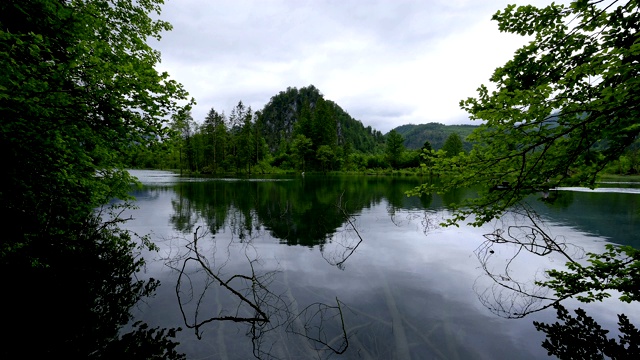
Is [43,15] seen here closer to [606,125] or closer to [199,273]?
[199,273]

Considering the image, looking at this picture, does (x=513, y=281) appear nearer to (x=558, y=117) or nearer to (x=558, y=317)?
(x=558, y=317)

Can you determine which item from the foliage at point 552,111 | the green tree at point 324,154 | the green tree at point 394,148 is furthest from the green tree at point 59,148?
the green tree at point 394,148

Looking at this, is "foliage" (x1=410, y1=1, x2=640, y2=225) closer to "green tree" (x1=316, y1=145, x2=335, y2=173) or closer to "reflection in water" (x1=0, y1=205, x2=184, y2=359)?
"reflection in water" (x1=0, y1=205, x2=184, y2=359)

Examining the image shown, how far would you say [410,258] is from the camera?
13242mm

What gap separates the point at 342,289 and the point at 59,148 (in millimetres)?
8755

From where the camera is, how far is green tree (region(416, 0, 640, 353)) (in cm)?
442

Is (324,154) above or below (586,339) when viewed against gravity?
above

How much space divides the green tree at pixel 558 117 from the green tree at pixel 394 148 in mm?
96818

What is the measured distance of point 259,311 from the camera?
7039 mm

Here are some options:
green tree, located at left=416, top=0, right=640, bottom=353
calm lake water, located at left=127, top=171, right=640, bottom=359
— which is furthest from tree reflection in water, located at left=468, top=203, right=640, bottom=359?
green tree, located at left=416, top=0, right=640, bottom=353

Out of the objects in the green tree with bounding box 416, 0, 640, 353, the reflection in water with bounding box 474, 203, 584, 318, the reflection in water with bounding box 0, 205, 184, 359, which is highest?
the green tree with bounding box 416, 0, 640, 353

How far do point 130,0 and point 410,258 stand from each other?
1786cm

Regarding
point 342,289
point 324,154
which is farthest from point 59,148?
point 324,154

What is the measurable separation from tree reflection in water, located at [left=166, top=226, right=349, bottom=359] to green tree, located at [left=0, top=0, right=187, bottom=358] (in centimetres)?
163
